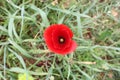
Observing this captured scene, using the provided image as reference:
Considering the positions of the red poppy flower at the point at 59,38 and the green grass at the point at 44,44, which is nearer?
the red poppy flower at the point at 59,38

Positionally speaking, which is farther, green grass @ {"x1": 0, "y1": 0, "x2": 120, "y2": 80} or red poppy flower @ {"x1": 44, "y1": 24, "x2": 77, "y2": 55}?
green grass @ {"x1": 0, "y1": 0, "x2": 120, "y2": 80}

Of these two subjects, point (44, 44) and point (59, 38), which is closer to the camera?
point (59, 38)

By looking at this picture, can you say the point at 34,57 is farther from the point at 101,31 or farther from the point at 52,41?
the point at 101,31

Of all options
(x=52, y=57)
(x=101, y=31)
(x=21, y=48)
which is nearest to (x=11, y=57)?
(x=21, y=48)
